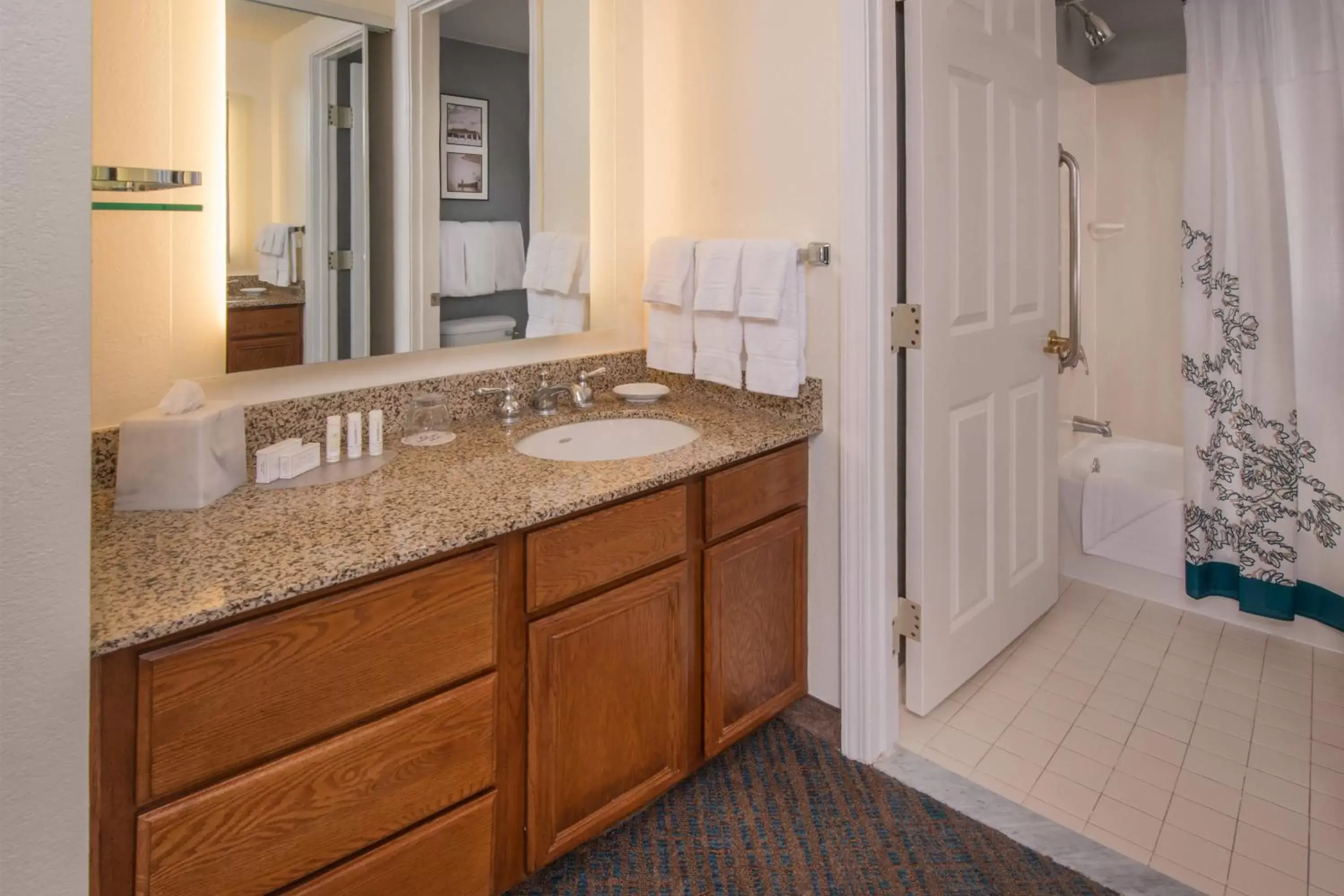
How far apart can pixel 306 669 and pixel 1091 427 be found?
302 centimetres

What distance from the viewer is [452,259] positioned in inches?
74.4

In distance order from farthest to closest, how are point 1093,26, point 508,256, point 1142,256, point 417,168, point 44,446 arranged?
point 1142,256 → point 1093,26 → point 508,256 → point 417,168 → point 44,446

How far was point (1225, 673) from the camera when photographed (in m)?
2.36

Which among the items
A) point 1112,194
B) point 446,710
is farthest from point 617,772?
point 1112,194

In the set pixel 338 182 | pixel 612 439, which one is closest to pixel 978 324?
pixel 612 439

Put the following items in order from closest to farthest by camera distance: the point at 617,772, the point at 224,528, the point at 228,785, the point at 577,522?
the point at 228,785 < the point at 224,528 < the point at 577,522 < the point at 617,772

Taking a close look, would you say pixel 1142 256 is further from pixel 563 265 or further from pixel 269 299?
pixel 269 299

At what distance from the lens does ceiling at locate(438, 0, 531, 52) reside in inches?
71.9

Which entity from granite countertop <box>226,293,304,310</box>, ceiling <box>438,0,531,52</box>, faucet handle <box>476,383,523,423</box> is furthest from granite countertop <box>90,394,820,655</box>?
ceiling <box>438,0,531,52</box>

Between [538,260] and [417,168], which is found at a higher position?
[417,168]

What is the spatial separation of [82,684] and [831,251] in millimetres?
1580

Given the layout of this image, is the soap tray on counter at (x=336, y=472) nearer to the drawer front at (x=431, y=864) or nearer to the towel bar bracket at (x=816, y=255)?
the drawer front at (x=431, y=864)

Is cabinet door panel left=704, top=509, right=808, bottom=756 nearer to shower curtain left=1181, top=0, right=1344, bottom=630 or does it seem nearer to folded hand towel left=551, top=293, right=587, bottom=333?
folded hand towel left=551, top=293, right=587, bottom=333

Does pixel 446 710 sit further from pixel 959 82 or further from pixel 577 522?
pixel 959 82
